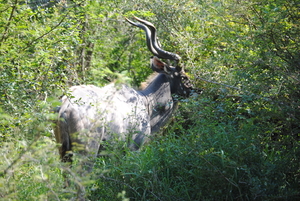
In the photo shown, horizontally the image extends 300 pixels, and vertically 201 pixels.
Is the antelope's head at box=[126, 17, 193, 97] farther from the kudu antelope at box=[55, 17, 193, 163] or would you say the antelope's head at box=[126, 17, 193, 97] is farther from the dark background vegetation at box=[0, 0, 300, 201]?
the dark background vegetation at box=[0, 0, 300, 201]

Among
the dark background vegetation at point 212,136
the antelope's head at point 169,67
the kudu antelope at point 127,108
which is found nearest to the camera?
the dark background vegetation at point 212,136

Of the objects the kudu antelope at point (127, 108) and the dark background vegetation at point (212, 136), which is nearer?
the dark background vegetation at point (212, 136)

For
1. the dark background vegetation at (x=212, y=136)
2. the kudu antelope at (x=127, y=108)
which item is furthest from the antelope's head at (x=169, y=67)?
the dark background vegetation at (x=212, y=136)

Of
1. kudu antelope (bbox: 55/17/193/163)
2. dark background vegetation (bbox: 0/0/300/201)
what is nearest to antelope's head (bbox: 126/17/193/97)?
kudu antelope (bbox: 55/17/193/163)

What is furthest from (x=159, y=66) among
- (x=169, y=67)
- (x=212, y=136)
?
(x=212, y=136)

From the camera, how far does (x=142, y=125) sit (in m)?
6.01

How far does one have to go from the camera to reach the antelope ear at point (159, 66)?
6.98 meters

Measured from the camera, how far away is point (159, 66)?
705 cm

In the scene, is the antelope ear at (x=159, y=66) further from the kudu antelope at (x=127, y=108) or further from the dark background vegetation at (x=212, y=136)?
the dark background vegetation at (x=212, y=136)

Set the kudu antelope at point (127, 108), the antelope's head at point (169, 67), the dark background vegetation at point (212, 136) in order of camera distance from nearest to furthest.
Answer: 1. the dark background vegetation at point (212, 136)
2. the kudu antelope at point (127, 108)
3. the antelope's head at point (169, 67)

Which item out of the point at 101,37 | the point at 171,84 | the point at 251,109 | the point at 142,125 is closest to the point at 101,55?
the point at 101,37

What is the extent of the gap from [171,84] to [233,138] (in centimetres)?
311

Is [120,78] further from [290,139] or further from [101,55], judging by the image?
[101,55]

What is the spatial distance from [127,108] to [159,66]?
1390mm
